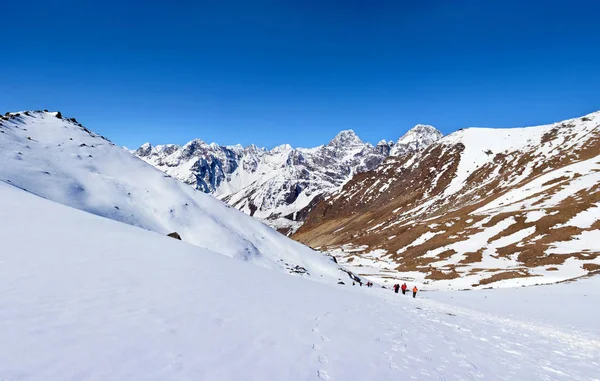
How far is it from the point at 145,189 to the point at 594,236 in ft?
296

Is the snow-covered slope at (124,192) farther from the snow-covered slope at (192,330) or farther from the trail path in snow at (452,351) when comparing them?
the trail path in snow at (452,351)

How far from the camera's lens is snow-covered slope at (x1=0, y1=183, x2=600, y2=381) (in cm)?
676

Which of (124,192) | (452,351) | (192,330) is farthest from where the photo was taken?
(124,192)

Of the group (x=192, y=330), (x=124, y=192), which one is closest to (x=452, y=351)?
(x=192, y=330)

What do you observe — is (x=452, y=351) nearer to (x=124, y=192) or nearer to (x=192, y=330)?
(x=192, y=330)

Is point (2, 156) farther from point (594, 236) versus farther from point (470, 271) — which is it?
point (594, 236)

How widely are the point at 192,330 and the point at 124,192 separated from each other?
4138 centimetres

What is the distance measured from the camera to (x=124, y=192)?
1747 inches

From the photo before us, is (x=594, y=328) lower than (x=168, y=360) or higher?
higher

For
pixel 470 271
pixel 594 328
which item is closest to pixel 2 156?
pixel 594 328

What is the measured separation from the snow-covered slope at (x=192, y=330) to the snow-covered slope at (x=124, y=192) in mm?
19858

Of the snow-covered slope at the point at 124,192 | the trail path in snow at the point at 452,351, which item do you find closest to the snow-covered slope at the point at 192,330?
the trail path in snow at the point at 452,351

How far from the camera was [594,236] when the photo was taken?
231 feet

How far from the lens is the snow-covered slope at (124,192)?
38469 millimetres
